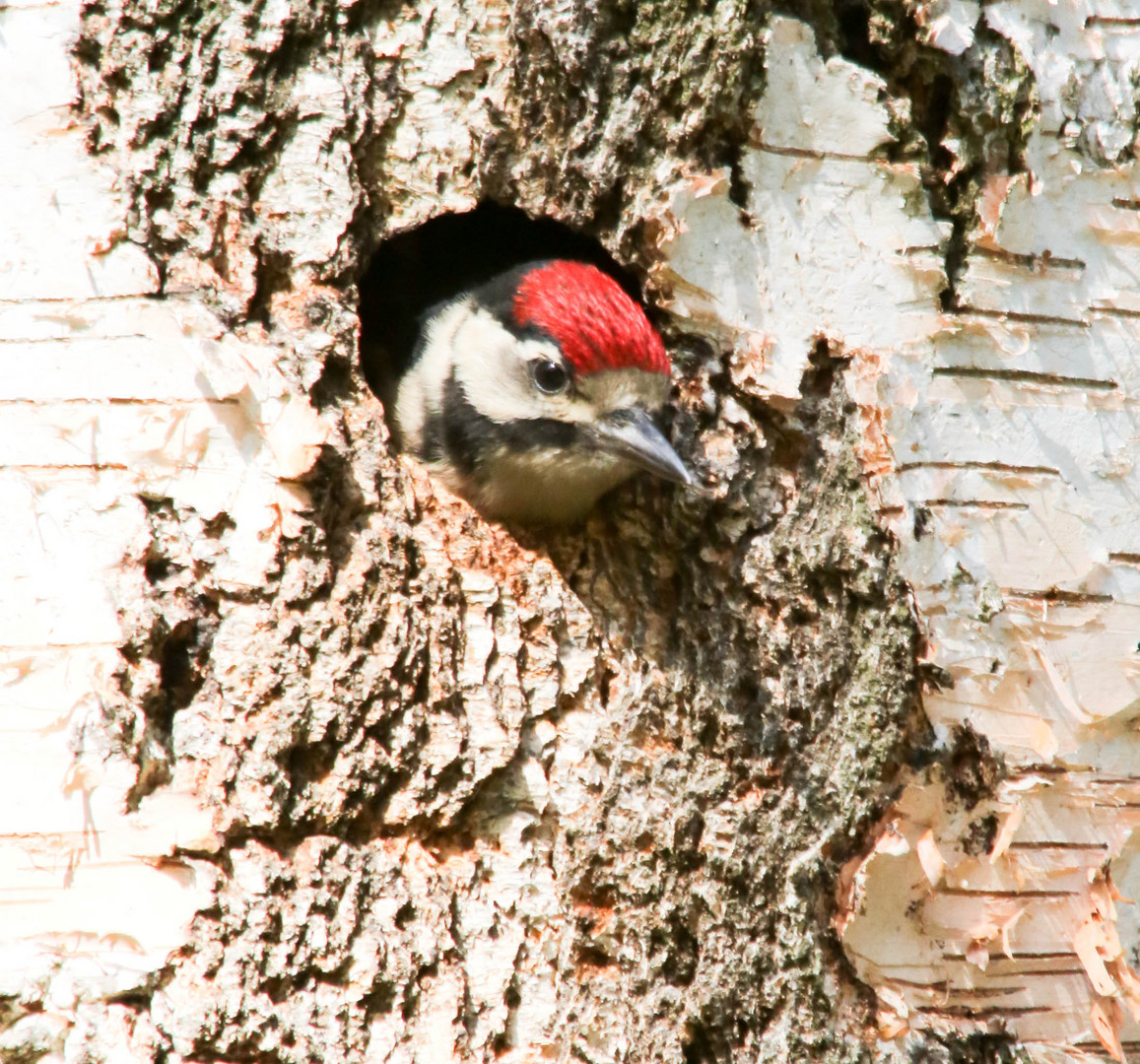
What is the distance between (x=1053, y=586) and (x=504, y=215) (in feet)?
5.39

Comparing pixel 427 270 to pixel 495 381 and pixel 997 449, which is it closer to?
pixel 495 381

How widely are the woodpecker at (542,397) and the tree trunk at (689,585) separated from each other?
16 cm

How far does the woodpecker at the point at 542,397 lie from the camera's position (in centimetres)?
250

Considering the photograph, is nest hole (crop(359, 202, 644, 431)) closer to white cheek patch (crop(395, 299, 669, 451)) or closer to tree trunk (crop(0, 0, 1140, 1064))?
white cheek patch (crop(395, 299, 669, 451))

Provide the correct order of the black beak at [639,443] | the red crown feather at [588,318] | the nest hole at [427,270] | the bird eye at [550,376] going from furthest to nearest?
the nest hole at [427,270]
the bird eye at [550,376]
the red crown feather at [588,318]
the black beak at [639,443]

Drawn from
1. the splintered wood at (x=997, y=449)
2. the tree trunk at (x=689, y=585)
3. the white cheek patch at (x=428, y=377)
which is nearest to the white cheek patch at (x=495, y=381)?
the white cheek patch at (x=428, y=377)

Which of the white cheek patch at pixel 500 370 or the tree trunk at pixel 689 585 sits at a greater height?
the white cheek patch at pixel 500 370

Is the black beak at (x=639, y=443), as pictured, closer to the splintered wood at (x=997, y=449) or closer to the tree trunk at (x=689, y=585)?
the tree trunk at (x=689, y=585)

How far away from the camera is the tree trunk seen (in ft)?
6.32

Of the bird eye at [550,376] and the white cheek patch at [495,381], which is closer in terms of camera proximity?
the white cheek patch at [495,381]

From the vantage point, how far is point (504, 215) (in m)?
3.12

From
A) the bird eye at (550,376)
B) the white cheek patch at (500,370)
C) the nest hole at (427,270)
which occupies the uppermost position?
the nest hole at (427,270)

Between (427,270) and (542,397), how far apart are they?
0.84m

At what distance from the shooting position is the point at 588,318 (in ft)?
8.59
